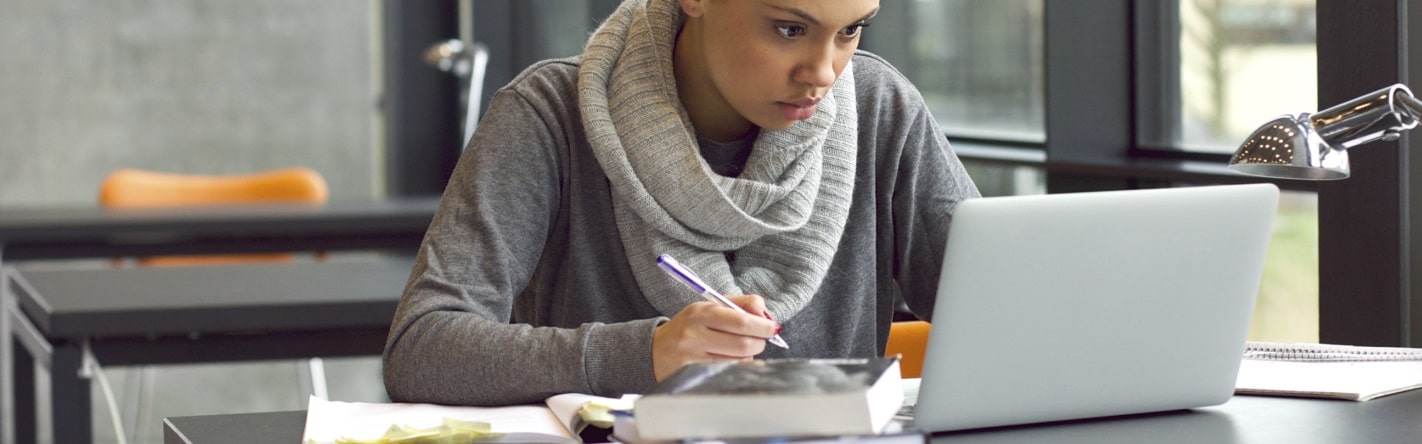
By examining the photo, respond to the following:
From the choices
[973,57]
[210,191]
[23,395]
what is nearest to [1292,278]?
[973,57]

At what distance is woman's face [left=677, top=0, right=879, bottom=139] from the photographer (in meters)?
1.40

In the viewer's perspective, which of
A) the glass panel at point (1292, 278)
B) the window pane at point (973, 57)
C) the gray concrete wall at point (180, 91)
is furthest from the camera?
the gray concrete wall at point (180, 91)

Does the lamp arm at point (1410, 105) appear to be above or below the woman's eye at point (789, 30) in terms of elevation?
below

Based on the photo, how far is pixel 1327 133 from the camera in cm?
121

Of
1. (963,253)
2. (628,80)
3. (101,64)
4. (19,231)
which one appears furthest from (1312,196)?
(101,64)

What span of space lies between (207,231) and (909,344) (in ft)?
7.56

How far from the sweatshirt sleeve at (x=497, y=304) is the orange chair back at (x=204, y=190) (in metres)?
2.67

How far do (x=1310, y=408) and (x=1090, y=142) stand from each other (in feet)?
4.84

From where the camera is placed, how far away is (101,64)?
203 inches

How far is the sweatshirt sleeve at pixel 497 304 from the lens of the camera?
1281 mm

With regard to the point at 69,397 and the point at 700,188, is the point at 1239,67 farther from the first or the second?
the point at 69,397

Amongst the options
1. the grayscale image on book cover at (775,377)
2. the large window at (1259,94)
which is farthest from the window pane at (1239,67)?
the grayscale image on book cover at (775,377)

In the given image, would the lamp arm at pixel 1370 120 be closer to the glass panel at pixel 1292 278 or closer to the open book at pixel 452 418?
the open book at pixel 452 418

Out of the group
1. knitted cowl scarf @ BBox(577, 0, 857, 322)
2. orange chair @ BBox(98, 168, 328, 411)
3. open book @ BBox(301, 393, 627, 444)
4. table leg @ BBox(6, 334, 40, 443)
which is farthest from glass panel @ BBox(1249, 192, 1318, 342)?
orange chair @ BBox(98, 168, 328, 411)
